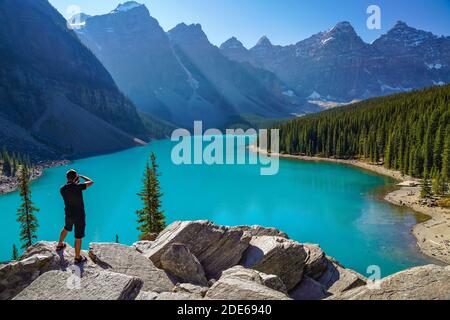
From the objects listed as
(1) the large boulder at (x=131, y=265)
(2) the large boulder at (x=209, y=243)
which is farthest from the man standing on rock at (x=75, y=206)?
(2) the large boulder at (x=209, y=243)

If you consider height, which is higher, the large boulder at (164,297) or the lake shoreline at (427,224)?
the large boulder at (164,297)

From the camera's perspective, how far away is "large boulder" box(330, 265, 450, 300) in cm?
1177

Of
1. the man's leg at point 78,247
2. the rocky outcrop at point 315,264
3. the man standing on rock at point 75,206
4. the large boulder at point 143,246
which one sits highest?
the man standing on rock at point 75,206

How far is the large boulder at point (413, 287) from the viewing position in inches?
463

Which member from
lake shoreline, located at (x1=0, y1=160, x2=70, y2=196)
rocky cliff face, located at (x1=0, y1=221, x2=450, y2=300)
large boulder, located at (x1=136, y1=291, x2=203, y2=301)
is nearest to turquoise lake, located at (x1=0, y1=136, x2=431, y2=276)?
lake shoreline, located at (x1=0, y1=160, x2=70, y2=196)

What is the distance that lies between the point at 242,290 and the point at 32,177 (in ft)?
349

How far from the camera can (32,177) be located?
335 feet

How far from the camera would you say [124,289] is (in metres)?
11.0

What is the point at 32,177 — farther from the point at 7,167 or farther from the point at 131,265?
the point at 131,265

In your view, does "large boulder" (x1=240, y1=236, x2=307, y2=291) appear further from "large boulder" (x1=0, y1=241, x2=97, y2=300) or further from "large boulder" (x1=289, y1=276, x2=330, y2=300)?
"large boulder" (x1=0, y1=241, x2=97, y2=300)

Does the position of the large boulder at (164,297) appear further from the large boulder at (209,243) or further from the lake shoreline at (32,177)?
the lake shoreline at (32,177)

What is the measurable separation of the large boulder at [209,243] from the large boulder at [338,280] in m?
4.64
